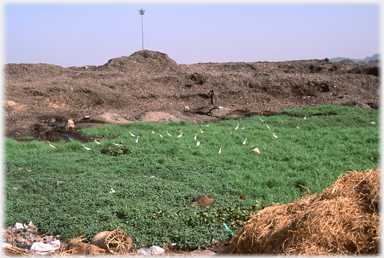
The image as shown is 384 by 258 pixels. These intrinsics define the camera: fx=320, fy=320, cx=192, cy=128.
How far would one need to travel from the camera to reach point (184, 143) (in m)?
7.99

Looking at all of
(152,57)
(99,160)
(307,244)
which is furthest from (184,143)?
(152,57)

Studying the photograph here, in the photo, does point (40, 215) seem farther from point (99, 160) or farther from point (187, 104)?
point (187, 104)

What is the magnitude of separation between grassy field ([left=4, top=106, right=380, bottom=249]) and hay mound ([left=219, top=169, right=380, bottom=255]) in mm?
1039

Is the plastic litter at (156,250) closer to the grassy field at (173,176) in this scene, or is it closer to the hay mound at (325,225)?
the grassy field at (173,176)

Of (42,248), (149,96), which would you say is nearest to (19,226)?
(42,248)

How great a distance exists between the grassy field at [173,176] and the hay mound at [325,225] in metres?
1.04

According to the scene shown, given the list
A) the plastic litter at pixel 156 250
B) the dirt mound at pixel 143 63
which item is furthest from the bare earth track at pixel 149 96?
the plastic litter at pixel 156 250

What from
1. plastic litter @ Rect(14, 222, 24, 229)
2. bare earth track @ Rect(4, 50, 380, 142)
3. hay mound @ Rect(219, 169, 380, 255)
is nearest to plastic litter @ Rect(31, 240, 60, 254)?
plastic litter @ Rect(14, 222, 24, 229)

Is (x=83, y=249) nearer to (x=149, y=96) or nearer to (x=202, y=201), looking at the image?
(x=202, y=201)

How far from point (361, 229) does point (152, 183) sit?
3515 millimetres

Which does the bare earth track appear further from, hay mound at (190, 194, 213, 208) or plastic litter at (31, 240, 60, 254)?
plastic litter at (31, 240, 60, 254)

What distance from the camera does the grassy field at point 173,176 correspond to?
13.5 feet

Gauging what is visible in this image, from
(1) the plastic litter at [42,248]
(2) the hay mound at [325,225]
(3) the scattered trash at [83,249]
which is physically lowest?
(1) the plastic litter at [42,248]

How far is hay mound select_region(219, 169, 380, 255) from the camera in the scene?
8.02ft
